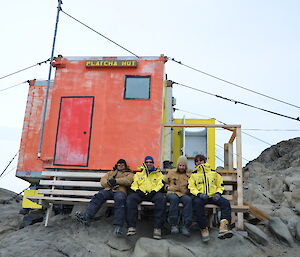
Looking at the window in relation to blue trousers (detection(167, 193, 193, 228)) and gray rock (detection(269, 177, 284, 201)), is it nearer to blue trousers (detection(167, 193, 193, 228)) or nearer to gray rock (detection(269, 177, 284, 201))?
blue trousers (detection(167, 193, 193, 228))

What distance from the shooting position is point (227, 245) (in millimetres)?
6473

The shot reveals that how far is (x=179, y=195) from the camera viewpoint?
6.88 metres

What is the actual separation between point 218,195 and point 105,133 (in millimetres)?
4074

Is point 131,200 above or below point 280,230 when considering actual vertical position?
above

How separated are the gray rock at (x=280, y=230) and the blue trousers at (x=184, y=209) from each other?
213cm

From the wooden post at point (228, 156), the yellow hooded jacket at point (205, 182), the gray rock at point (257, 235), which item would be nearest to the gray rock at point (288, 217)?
the gray rock at point (257, 235)

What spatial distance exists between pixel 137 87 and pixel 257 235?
526 centimetres

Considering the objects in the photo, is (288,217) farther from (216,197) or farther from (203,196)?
(203,196)

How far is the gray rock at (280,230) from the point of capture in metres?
6.85

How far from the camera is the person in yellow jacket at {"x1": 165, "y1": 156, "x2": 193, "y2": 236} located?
255 inches

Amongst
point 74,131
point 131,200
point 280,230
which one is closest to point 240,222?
point 280,230

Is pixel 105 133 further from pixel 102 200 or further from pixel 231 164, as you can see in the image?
pixel 231 164

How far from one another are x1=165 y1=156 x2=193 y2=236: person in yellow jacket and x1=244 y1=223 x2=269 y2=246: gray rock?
1.51 meters

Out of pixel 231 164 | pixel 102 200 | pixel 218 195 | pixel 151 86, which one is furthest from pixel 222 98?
pixel 102 200
